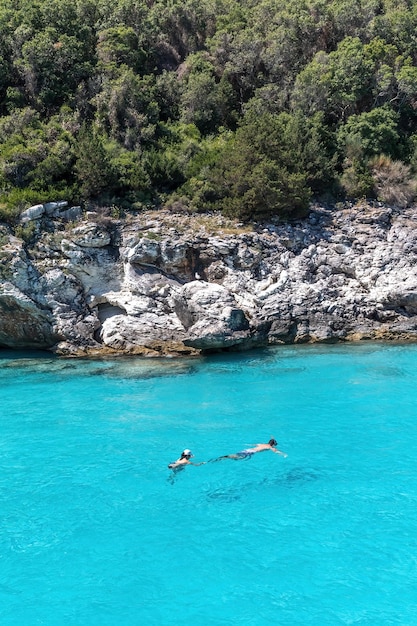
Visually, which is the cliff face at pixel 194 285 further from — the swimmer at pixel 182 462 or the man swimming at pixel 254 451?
the swimmer at pixel 182 462

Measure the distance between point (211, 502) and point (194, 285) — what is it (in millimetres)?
13325

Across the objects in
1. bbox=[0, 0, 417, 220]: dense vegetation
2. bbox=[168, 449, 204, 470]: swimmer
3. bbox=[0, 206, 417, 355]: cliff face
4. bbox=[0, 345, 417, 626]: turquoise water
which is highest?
bbox=[0, 0, 417, 220]: dense vegetation

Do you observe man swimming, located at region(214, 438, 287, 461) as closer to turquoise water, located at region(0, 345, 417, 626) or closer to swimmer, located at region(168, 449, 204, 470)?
turquoise water, located at region(0, 345, 417, 626)

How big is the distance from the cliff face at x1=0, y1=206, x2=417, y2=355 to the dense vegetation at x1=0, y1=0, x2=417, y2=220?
2221 millimetres

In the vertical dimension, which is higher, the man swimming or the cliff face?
the cliff face

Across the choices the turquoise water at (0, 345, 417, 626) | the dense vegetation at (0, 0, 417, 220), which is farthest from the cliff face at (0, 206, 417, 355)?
the turquoise water at (0, 345, 417, 626)

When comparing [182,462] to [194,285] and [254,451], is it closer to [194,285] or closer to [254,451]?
[254,451]

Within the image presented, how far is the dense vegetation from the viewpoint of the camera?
28.5m

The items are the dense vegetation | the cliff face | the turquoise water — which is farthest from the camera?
the dense vegetation

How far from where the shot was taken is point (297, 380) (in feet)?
66.5

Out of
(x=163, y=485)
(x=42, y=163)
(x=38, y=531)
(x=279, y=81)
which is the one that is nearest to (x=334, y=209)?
(x=279, y=81)

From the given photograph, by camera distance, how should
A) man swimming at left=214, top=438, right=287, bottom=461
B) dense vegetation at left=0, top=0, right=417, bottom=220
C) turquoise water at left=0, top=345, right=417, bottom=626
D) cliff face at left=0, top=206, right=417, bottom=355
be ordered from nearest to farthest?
turquoise water at left=0, top=345, right=417, bottom=626
man swimming at left=214, top=438, right=287, bottom=461
cliff face at left=0, top=206, right=417, bottom=355
dense vegetation at left=0, top=0, right=417, bottom=220

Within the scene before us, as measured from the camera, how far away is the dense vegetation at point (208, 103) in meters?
28.5

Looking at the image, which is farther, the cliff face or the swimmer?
the cliff face
